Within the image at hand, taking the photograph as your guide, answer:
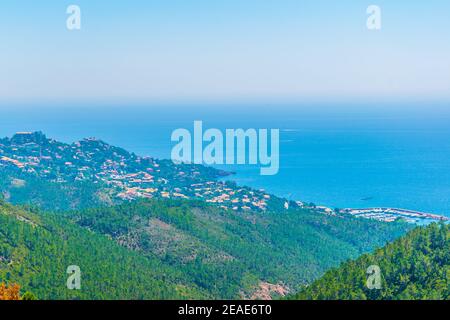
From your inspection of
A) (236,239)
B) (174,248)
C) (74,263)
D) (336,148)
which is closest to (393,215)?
(236,239)

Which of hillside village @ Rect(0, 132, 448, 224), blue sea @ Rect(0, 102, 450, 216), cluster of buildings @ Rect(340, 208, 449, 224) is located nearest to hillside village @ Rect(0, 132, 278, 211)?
hillside village @ Rect(0, 132, 448, 224)

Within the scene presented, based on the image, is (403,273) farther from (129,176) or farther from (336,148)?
(336,148)

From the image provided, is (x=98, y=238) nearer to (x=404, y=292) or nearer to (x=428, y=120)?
(x=404, y=292)

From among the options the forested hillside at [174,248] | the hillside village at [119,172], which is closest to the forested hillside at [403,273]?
the forested hillside at [174,248]

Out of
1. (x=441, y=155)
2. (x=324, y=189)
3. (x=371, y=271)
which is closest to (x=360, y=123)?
(x=441, y=155)

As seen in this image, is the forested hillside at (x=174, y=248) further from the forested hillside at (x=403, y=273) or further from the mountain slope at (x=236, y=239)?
the forested hillside at (x=403, y=273)

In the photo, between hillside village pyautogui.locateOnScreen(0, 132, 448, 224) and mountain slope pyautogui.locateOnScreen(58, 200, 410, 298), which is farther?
hillside village pyautogui.locateOnScreen(0, 132, 448, 224)

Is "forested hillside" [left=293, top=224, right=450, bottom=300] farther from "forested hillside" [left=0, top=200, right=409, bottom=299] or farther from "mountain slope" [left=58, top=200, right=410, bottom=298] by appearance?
"mountain slope" [left=58, top=200, right=410, bottom=298]

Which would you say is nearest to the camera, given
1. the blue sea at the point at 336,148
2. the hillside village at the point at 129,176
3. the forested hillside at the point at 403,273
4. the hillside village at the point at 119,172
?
the forested hillside at the point at 403,273
